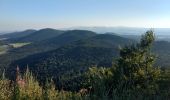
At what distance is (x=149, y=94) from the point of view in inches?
239

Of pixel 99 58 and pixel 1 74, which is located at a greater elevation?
pixel 1 74

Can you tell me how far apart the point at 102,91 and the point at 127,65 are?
119ft

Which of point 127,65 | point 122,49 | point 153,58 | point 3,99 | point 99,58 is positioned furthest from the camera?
point 99,58

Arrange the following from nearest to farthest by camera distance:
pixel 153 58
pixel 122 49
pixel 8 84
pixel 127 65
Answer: pixel 8 84 → pixel 127 65 → pixel 153 58 → pixel 122 49

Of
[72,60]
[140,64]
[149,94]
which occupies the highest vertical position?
[149,94]

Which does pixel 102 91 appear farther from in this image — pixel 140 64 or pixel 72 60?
pixel 72 60

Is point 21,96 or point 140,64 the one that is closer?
point 21,96

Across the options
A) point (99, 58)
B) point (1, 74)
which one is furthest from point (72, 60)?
point (1, 74)

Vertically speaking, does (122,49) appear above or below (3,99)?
below

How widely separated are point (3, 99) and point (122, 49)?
4352 centimetres

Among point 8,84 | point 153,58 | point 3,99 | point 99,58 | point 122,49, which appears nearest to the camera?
point 3,99

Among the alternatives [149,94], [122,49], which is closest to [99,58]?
[122,49]

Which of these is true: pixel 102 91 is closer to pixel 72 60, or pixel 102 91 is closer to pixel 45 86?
pixel 45 86

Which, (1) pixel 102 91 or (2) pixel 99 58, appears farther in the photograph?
(2) pixel 99 58
